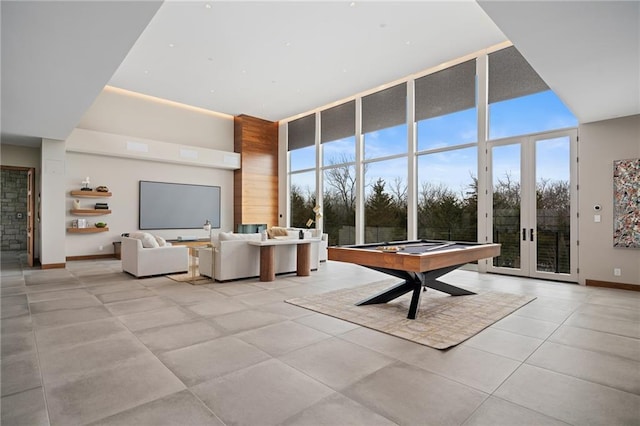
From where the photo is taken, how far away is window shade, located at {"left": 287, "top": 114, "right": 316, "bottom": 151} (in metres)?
11.1

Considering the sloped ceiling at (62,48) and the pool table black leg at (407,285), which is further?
the pool table black leg at (407,285)

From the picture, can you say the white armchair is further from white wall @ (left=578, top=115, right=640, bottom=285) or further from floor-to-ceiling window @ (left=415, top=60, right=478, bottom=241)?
white wall @ (left=578, top=115, right=640, bottom=285)

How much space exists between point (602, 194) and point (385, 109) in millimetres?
4946

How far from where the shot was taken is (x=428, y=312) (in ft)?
13.5

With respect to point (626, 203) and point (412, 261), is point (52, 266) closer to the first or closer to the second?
point (412, 261)

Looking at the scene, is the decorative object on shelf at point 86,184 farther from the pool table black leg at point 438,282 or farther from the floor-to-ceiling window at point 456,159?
the pool table black leg at point 438,282

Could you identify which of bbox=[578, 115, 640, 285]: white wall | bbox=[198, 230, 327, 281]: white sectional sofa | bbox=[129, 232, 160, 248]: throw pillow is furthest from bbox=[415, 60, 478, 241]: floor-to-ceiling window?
bbox=[129, 232, 160, 248]: throw pillow

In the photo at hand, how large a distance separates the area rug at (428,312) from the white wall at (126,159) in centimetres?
706

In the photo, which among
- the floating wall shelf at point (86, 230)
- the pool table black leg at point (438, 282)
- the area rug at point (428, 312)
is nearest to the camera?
the area rug at point (428, 312)

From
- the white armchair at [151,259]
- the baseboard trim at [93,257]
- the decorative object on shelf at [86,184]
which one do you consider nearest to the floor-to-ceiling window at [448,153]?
the white armchair at [151,259]

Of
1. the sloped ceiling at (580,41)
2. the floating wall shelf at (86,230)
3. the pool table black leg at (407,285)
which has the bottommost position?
the pool table black leg at (407,285)

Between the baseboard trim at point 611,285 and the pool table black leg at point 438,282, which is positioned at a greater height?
the pool table black leg at point 438,282

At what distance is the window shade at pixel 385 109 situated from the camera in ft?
28.0

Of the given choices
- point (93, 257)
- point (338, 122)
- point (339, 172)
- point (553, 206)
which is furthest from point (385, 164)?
point (93, 257)
